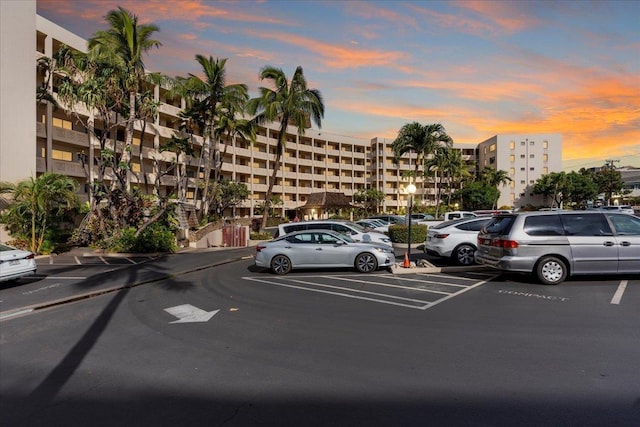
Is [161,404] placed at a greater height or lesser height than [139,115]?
lesser

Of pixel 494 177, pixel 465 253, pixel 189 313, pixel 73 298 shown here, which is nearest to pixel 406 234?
pixel 465 253

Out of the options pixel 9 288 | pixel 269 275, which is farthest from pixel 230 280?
pixel 9 288

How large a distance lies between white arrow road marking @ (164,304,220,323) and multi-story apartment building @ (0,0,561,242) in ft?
45.9

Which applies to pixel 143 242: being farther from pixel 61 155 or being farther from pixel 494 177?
pixel 494 177

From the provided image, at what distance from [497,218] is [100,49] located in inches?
897

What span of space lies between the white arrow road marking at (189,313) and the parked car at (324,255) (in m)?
4.35

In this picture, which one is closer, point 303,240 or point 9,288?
point 9,288

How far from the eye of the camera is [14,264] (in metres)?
10.8

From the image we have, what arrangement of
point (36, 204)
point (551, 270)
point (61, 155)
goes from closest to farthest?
point (551, 270) < point (36, 204) < point (61, 155)

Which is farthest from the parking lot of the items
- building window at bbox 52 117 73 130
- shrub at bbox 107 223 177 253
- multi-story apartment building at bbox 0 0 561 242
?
building window at bbox 52 117 73 130

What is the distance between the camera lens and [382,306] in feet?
26.2

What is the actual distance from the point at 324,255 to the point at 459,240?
15.8 ft

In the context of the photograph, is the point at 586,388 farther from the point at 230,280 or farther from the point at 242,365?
the point at 230,280

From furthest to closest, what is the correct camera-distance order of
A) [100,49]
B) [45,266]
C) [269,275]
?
[100,49]
[45,266]
[269,275]
